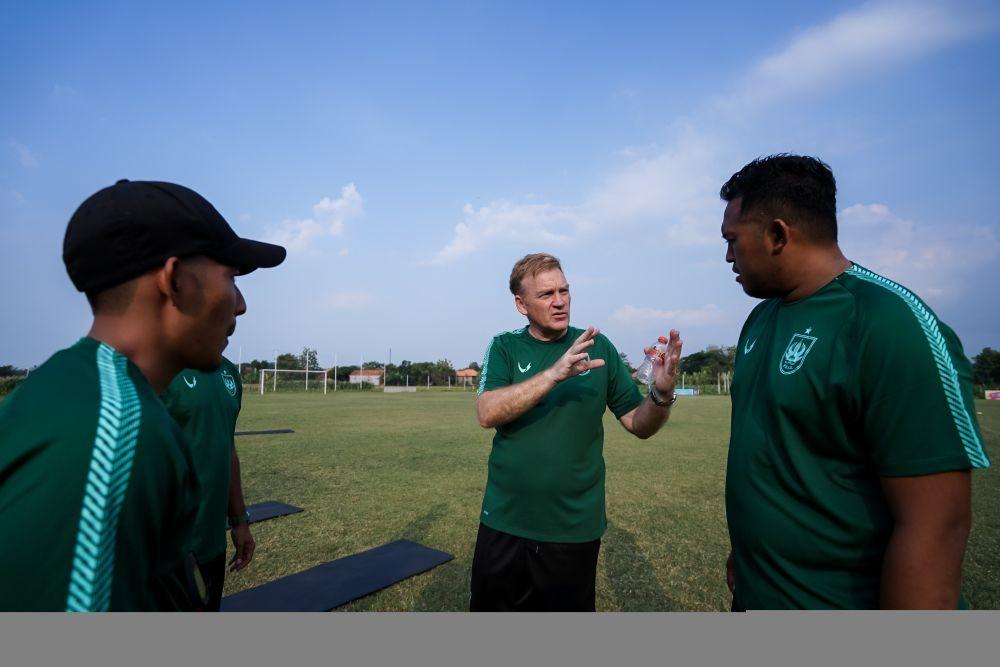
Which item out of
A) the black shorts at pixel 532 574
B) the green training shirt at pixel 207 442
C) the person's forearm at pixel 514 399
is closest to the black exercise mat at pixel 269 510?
the green training shirt at pixel 207 442

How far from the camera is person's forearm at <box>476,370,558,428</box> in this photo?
2805 millimetres

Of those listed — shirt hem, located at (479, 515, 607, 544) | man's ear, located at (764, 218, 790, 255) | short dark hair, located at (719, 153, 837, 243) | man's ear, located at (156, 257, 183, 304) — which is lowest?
shirt hem, located at (479, 515, 607, 544)

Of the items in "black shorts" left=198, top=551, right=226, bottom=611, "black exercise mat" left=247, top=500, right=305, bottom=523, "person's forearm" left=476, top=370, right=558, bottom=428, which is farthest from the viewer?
Result: "black exercise mat" left=247, top=500, right=305, bottom=523

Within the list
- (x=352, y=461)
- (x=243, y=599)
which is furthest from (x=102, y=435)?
(x=352, y=461)

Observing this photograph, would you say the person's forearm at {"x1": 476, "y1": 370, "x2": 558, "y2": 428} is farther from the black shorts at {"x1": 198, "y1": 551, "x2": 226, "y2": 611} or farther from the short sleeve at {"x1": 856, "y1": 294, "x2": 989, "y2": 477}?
the black shorts at {"x1": 198, "y1": 551, "x2": 226, "y2": 611}

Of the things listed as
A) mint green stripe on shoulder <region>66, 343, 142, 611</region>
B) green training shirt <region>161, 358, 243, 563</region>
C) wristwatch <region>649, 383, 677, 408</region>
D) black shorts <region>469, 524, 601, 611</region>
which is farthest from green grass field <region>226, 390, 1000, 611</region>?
mint green stripe on shoulder <region>66, 343, 142, 611</region>

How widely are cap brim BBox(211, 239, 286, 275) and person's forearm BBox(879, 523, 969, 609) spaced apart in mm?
2061

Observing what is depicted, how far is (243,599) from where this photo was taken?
4.54 meters

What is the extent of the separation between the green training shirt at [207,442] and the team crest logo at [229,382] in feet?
0.68

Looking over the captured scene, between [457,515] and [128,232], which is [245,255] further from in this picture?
[457,515]

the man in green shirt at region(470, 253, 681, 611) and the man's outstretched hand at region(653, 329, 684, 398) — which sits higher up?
the man's outstretched hand at region(653, 329, 684, 398)

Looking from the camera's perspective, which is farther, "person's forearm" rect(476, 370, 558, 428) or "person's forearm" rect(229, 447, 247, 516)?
"person's forearm" rect(229, 447, 247, 516)

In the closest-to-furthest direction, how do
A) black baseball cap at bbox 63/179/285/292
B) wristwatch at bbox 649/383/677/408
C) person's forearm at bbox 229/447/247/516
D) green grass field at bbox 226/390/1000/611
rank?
1. black baseball cap at bbox 63/179/285/292
2. wristwatch at bbox 649/383/677/408
3. person's forearm at bbox 229/447/247/516
4. green grass field at bbox 226/390/1000/611

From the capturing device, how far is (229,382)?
3.47 metres
